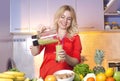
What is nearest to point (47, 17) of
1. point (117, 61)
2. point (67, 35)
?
point (117, 61)

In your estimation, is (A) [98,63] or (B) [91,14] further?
(B) [91,14]

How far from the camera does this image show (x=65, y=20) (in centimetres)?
173

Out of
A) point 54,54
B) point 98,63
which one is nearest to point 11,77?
point 98,63

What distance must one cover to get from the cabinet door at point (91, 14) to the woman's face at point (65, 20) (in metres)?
1.23

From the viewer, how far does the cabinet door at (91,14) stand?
9.73 ft

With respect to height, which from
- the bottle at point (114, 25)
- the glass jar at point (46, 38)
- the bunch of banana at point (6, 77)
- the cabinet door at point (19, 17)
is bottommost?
the bunch of banana at point (6, 77)

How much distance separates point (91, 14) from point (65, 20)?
1300mm

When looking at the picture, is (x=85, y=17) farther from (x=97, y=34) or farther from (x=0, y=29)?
(x=0, y=29)

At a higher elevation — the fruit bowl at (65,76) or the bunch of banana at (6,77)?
the bunch of banana at (6,77)

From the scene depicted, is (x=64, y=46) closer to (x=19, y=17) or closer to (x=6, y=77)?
(x=6, y=77)

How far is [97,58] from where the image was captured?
54.2 inches

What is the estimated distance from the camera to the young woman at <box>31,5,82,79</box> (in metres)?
1.71

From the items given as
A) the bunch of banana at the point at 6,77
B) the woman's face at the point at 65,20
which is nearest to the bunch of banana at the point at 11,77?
the bunch of banana at the point at 6,77

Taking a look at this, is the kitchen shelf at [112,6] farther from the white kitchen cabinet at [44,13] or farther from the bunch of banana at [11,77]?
the bunch of banana at [11,77]
